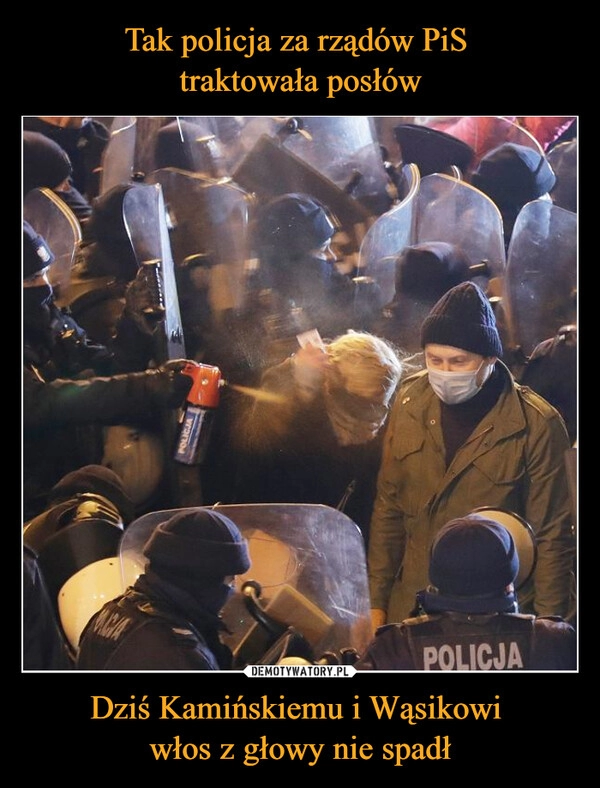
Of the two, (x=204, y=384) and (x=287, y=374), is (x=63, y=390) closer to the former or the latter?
(x=204, y=384)

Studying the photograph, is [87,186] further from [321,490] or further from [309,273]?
[321,490]

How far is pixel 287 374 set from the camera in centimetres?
330

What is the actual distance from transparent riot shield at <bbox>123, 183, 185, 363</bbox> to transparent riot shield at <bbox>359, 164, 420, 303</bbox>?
0.63 metres

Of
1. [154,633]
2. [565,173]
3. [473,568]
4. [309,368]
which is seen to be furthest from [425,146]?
[154,633]

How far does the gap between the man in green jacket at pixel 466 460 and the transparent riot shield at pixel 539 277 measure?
0.34 feet

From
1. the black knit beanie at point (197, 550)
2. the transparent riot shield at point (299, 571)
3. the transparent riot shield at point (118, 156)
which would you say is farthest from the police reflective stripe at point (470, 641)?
the transparent riot shield at point (118, 156)

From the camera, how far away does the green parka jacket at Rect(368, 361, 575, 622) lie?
3.27m

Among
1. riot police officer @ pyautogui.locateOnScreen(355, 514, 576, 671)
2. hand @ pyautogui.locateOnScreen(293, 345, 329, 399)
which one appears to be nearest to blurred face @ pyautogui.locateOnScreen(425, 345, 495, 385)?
hand @ pyautogui.locateOnScreen(293, 345, 329, 399)

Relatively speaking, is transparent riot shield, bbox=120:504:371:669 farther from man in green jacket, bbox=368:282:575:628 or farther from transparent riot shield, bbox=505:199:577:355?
transparent riot shield, bbox=505:199:577:355

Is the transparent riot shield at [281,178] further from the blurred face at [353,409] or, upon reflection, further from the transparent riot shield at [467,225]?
the blurred face at [353,409]

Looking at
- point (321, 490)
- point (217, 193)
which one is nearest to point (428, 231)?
point (217, 193)

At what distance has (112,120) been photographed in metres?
3.35
